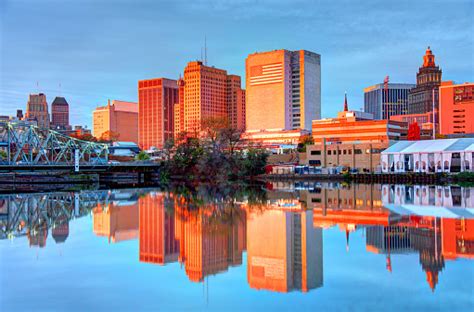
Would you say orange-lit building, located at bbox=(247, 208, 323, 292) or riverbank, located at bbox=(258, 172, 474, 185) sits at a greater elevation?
riverbank, located at bbox=(258, 172, 474, 185)

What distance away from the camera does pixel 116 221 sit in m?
30.2

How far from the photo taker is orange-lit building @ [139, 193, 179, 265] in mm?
19358

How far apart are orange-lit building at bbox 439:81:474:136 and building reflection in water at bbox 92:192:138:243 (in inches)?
6778

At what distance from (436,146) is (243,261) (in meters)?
60.5

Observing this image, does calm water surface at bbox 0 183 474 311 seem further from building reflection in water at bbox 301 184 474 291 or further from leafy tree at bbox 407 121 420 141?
leafy tree at bbox 407 121 420 141

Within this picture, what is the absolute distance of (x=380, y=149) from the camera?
88.6 m

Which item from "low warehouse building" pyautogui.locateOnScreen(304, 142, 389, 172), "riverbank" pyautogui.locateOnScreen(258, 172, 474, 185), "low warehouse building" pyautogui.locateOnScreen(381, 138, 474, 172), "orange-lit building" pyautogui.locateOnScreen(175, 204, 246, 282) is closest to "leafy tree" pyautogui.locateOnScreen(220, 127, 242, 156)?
"riverbank" pyautogui.locateOnScreen(258, 172, 474, 185)

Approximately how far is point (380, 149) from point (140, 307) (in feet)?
262

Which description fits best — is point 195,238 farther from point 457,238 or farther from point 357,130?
point 357,130

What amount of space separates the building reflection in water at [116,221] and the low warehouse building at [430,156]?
→ 4545cm

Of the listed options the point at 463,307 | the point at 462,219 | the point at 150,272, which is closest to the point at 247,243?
the point at 150,272

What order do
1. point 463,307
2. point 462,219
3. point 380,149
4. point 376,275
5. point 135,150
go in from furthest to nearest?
point 135,150 < point 380,149 < point 462,219 < point 376,275 < point 463,307

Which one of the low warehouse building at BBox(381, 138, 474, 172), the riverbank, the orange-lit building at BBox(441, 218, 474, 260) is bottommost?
the orange-lit building at BBox(441, 218, 474, 260)

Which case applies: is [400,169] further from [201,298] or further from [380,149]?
[201,298]
